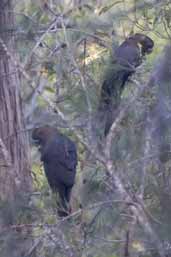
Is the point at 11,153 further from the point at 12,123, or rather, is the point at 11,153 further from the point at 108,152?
the point at 108,152

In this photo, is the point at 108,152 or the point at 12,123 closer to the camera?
the point at 108,152

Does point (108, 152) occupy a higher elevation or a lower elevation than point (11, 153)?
→ higher

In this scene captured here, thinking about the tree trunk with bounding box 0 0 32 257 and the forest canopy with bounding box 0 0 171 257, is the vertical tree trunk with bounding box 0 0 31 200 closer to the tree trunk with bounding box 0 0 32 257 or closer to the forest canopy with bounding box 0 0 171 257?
the tree trunk with bounding box 0 0 32 257

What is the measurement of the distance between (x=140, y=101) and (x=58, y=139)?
1.19 meters

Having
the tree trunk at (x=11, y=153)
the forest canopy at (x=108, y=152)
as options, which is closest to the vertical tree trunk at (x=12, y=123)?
the tree trunk at (x=11, y=153)

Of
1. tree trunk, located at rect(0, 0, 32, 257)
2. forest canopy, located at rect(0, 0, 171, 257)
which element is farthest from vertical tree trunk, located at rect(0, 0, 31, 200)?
forest canopy, located at rect(0, 0, 171, 257)

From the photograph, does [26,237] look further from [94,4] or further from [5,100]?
[94,4]

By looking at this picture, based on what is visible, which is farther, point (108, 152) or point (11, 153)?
point (11, 153)

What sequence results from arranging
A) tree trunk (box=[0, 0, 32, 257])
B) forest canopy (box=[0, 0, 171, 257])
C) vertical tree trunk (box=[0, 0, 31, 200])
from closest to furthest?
1. forest canopy (box=[0, 0, 171, 257])
2. tree trunk (box=[0, 0, 32, 257])
3. vertical tree trunk (box=[0, 0, 31, 200])

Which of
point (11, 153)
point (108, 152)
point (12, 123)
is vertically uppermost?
point (108, 152)

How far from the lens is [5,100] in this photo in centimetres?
489

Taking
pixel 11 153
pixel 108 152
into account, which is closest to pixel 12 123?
pixel 11 153

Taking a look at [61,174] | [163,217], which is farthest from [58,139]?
[163,217]

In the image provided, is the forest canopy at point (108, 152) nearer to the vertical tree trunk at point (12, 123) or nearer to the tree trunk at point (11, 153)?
the tree trunk at point (11, 153)
